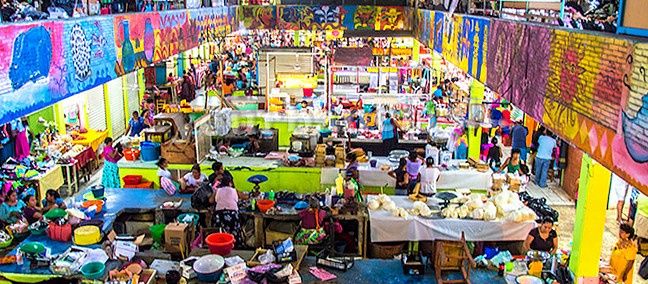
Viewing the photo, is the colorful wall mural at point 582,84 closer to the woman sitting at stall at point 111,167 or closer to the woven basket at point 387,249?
the woven basket at point 387,249

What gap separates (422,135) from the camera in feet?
44.7

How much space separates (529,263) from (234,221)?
4.12 meters

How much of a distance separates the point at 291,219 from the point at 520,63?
12.7 feet

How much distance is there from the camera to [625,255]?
799 centimetres

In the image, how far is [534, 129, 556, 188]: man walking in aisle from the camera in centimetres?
1302

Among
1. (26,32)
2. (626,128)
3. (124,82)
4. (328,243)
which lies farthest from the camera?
(124,82)

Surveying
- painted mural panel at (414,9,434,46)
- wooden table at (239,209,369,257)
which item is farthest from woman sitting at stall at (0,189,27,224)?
painted mural panel at (414,9,434,46)

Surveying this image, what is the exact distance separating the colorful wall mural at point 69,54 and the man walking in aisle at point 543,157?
8.35 meters

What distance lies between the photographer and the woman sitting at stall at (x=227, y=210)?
8.61m

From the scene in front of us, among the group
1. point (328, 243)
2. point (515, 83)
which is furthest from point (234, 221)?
point (515, 83)

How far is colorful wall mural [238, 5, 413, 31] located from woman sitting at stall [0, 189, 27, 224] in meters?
12.7

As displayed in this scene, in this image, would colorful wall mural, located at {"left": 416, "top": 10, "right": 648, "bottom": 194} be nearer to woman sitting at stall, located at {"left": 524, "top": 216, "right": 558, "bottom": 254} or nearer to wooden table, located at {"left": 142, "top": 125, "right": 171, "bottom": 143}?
woman sitting at stall, located at {"left": 524, "top": 216, "right": 558, "bottom": 254}

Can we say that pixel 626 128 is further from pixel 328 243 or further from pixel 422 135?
pixel 422 135

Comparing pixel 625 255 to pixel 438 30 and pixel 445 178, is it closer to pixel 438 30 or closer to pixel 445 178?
pixel 445 178
